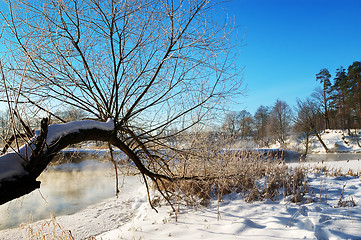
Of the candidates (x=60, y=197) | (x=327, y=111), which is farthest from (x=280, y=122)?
(x=60, y=197)

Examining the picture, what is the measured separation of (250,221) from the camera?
3.11 m

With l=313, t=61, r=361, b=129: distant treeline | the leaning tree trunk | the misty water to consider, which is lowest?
the misty water

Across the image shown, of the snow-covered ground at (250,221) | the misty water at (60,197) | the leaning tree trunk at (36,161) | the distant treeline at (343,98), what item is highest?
the distant treeline at (343,98)

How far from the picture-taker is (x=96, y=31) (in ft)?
9.54

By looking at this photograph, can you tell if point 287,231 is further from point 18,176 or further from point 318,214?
point 18,176

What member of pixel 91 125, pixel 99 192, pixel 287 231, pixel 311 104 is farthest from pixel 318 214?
pixel 311 104

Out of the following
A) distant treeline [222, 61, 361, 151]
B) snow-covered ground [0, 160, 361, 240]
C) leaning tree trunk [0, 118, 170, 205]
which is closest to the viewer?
leaning tree trunk [0, 118, 170, 205]

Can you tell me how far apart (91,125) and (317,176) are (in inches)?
210

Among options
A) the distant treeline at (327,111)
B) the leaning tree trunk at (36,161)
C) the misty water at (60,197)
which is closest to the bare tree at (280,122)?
the distant treeline at (327,111)

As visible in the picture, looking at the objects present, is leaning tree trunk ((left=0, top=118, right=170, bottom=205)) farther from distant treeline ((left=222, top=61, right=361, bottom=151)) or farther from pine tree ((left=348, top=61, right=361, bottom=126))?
pine tree ((left=348, top=61, right=361, bottom=126))

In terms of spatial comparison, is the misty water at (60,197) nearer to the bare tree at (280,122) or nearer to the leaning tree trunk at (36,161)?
Answer: the leaning tree trunk at (36,161)

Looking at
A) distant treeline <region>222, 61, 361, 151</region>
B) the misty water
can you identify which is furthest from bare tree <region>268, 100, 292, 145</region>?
the misty water

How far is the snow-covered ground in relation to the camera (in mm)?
2623

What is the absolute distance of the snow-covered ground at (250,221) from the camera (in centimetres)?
262
